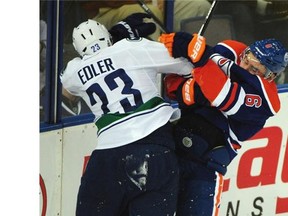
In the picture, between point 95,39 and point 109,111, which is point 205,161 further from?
point 95,39

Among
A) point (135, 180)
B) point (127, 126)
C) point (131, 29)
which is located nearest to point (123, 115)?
point (127, 126)

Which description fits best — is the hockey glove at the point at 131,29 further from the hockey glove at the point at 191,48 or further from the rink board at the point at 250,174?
the rink board at the point at 250,174

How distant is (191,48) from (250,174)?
163cm

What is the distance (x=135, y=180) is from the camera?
2.19 metres

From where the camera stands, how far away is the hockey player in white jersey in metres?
2.21

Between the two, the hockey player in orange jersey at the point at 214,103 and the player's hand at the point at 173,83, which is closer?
the hockey player in orange jersey at the point at 214,103

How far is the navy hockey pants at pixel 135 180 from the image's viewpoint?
86.6 inches

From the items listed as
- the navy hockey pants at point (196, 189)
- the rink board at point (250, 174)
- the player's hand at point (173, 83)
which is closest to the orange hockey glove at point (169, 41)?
the player's hand at point (173, 83)

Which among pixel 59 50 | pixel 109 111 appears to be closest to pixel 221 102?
pixel 109 111

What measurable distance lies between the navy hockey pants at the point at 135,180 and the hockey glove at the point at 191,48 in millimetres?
272

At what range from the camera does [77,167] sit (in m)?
3.13

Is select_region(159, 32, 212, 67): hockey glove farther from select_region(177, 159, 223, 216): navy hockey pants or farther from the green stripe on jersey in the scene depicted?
select_region(177, 159, 223, 216): navy hockey pants

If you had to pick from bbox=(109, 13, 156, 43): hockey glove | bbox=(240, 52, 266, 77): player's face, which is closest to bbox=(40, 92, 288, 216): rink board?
bbox=(109, 13, 156, 43): hockey glove

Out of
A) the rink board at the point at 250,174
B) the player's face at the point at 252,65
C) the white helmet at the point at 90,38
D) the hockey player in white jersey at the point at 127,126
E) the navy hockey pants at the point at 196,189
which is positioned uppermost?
the white helmet at the point at 90,38
